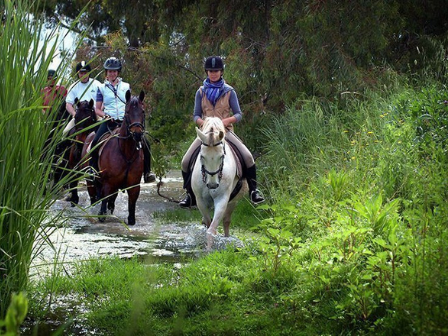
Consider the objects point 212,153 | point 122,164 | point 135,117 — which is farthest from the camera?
Result: point 122,164

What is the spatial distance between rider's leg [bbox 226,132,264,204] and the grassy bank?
3.04 feet

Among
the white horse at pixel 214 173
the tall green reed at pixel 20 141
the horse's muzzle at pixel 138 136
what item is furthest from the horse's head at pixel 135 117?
the tall green reed at pixel 20 141

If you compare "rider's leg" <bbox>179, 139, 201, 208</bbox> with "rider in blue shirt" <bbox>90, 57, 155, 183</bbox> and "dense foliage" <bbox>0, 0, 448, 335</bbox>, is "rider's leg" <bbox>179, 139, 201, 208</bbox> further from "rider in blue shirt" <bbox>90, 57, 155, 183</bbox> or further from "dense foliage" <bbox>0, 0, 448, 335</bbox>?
"rider in blue shirt" <bbox>90, 57, 155, 183</bbox>

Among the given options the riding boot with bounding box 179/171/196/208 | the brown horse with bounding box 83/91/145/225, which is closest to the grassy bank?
the riding boot with bounding box 179/171/196/208

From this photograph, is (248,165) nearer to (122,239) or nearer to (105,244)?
(122,239)

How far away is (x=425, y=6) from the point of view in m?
19.1

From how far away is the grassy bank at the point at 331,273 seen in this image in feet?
19.9

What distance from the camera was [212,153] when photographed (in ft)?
34.2

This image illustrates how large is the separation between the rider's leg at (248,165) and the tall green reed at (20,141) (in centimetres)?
559

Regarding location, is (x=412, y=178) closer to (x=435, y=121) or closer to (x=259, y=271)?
(x=435, y=121)

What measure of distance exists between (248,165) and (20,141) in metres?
6.02

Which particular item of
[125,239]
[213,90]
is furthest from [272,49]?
[125,239]

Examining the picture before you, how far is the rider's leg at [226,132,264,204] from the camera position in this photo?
11641 millimetres

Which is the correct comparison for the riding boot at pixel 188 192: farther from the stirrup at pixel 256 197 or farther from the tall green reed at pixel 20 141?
the tall green reed at pixel 20 141
